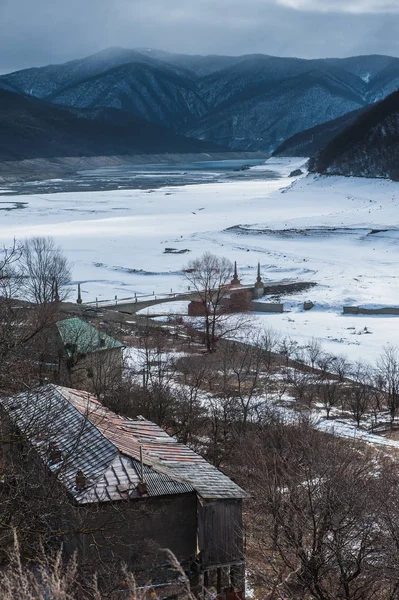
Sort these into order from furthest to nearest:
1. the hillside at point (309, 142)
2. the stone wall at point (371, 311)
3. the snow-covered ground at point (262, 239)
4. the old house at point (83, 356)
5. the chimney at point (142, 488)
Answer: the hillside at point (309, 142) → the snow-covered ground at point (262, 239) → the stone wall at point (371, 311) → the old house at point (83, 356) → the chimney at point (142, 488)

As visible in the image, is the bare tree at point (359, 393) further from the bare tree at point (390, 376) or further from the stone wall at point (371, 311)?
the stone wall at point (371, 311)

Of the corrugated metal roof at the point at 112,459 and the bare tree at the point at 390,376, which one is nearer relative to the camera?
the corrugated metal roof at the point at 112,459

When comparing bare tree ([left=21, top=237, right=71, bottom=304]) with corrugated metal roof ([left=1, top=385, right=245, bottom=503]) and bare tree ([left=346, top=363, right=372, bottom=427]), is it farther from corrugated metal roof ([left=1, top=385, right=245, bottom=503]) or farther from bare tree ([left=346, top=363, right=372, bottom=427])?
corrugated metal roof ([left=1, top=385, right=245, bottom=503])

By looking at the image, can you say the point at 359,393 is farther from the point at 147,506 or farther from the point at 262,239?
the point at 262,239

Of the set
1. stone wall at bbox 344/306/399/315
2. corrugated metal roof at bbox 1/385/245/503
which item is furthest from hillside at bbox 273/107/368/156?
corrugated metal roof at bbox 1/385/245/503

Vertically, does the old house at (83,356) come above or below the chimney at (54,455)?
below

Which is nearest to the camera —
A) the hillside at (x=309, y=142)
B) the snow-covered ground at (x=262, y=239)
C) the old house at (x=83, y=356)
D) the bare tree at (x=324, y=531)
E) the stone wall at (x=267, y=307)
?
the bare tree at (x=324, y=531)

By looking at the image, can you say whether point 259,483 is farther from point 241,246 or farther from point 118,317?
point 241,246

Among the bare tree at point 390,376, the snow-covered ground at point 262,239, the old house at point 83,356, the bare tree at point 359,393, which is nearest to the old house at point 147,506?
the old house at point 83,356
